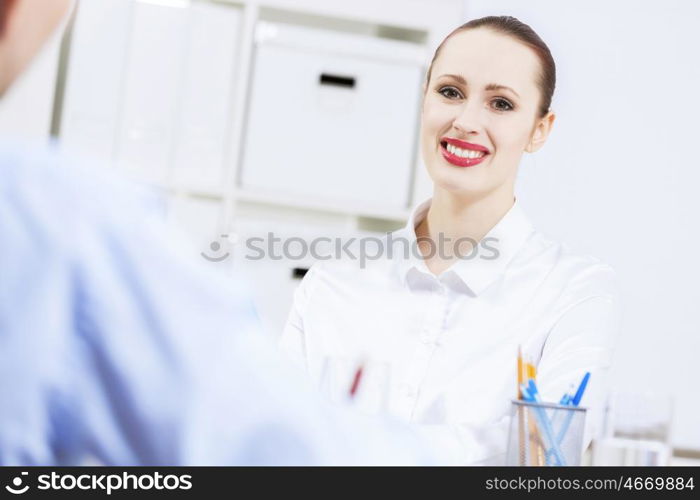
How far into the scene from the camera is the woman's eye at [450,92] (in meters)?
1.45

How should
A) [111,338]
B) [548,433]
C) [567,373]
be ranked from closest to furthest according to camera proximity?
[111,338] < [548,433] < [567,373]

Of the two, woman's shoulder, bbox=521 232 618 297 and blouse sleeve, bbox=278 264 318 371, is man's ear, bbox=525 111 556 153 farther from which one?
blouse sleeve, bbox=278 264 318 371

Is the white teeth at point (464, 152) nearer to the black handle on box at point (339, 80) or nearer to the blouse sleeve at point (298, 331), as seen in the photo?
the blouse sleeve at point (298, 331)

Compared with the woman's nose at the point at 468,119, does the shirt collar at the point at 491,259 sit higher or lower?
lower

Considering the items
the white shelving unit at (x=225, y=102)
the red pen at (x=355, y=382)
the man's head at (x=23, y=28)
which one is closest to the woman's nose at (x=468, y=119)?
the red pen at (x=355, y=382)

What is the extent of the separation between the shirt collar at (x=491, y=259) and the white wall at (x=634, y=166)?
131cm

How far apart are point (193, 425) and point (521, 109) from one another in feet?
3.80

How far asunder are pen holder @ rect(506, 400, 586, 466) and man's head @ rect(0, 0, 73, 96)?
61 cm

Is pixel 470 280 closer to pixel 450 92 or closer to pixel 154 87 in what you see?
pixel 450 92

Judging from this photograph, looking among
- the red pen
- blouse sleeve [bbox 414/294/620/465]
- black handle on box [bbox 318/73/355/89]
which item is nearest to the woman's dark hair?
blouse sleeve [bbox 414/294/620/465]

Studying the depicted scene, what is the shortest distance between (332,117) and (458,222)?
0.86 metres

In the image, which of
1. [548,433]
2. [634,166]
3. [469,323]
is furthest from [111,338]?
[634,166]

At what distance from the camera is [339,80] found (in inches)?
87.7
